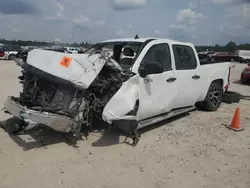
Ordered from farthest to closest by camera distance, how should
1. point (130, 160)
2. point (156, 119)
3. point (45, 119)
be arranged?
point (156, 119) < point (130, 160) < point (45, 119)

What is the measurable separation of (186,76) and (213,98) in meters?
1.90

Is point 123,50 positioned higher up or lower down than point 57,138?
higher up

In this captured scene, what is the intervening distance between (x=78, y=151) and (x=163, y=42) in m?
2.96

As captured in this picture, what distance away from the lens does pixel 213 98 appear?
25.1 feet

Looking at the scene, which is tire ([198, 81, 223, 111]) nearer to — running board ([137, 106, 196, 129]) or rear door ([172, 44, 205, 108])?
rear door ([172, 44, 205, 108])

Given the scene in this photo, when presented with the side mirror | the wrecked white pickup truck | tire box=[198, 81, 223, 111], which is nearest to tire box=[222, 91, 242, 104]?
tire box=[198, 81, 223, 111]

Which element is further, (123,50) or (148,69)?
(123,50)

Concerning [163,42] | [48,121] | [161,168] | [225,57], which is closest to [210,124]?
[163,42]

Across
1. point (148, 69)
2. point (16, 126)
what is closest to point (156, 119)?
point (148, 69)

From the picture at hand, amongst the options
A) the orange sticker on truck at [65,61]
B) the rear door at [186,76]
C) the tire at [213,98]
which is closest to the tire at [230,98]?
the tire at [213,98]

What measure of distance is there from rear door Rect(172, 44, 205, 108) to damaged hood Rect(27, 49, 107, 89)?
6.92ft

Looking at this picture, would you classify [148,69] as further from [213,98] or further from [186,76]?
[213,98]

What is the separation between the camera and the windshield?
18.3 feet

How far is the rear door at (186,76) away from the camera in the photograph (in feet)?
19.9
